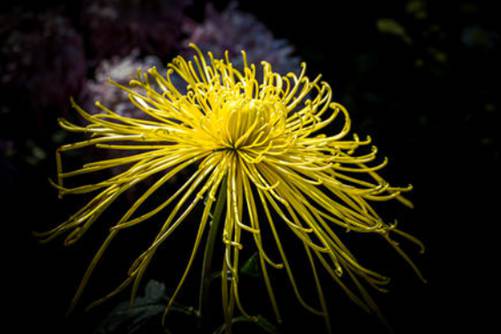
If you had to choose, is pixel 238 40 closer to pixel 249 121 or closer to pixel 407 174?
pixel 407 174

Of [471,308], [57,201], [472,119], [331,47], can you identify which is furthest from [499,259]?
[57,201]

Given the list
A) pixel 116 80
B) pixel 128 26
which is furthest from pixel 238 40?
pixel 116 80

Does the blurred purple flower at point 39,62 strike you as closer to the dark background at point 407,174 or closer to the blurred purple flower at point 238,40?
the dark background at point 407,174

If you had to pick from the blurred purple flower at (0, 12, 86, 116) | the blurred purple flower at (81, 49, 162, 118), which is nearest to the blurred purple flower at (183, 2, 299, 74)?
the blurred purple flower at (81, 49, 162, 118)

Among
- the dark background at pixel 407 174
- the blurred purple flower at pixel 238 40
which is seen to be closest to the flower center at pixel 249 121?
the dark background at pixel 407 174

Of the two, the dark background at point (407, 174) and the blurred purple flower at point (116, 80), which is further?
the blurred purple flower at point (116, 80)

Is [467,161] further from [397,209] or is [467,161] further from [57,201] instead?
[57,201]
